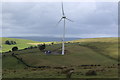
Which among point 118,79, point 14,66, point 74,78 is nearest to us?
point 118,79

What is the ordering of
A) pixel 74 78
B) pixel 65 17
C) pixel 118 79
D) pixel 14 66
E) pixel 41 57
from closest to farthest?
pixel 118 79, pixel 74 78, pixel 14 66, pixel 41 57, pixel 65 17

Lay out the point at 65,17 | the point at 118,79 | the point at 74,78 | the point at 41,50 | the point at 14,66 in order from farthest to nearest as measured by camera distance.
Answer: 1. the point at 41,50
2. the point at 65,17
3. the point at 14,66
4. the point at 74,78
5. the point at 118,79

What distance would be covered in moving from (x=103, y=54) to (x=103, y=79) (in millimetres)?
77328

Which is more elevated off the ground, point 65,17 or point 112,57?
point 65,17

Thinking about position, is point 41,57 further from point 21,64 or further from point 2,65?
point 2,65

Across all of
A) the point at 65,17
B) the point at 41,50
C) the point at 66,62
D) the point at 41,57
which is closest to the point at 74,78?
the point at 66,62

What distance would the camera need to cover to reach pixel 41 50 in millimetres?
158000

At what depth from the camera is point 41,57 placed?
128 m

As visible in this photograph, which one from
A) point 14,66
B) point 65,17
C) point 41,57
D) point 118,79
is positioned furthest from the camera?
point 65,17

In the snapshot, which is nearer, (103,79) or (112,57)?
(103,79)

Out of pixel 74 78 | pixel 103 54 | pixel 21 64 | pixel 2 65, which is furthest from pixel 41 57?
pixel 74 78

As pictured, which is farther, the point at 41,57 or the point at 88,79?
the point at 41,57

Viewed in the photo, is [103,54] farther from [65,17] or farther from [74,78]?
[74,78]

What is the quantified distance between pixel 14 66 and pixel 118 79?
74.2 meters
